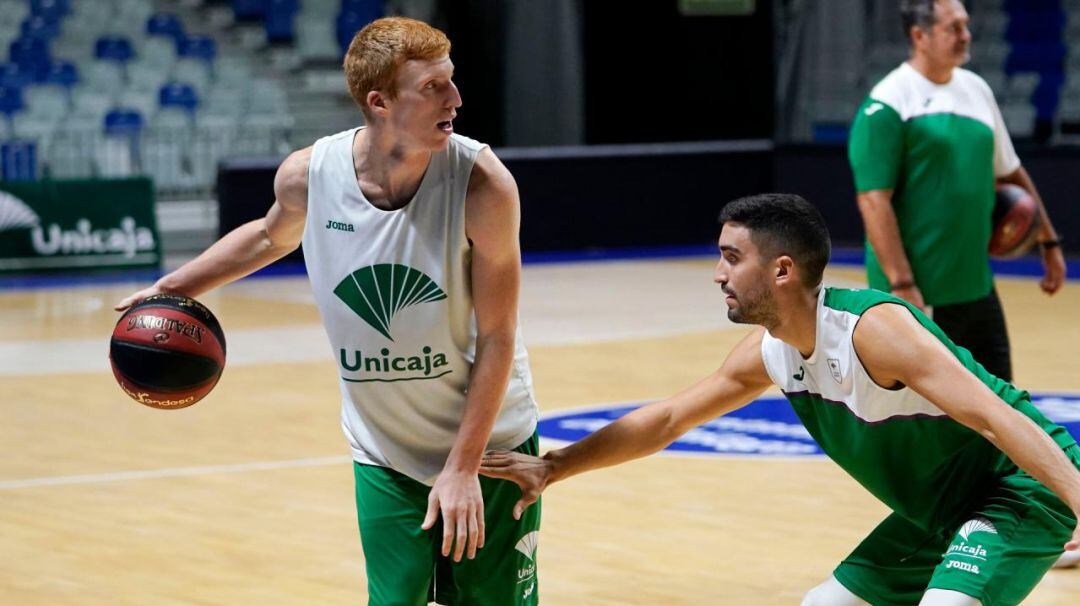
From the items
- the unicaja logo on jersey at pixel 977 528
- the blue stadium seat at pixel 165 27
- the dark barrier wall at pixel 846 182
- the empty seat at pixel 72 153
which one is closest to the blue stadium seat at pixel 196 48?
the blue stadium seat at pixel 165 27

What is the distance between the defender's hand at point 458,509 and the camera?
3.72m

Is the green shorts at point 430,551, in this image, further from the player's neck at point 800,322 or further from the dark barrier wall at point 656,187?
the dark barrier wall at point 656,187

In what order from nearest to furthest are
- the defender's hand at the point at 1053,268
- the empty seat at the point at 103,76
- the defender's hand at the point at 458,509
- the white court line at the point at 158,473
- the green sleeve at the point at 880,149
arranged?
the defender's hand at the point at 458,509 < the green sleeve at the point at 880,149 < the defender's hand at the point at 1053,268 < the white court line at the point at 158,473 < the empty seat at the point at 103,76

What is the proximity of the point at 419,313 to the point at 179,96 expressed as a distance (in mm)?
16050

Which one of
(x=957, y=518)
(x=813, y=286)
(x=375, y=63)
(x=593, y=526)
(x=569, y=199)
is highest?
(x=375, y=63)

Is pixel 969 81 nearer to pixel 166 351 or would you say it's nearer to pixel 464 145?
pixel 464 145

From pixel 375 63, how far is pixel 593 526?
3.27 meters

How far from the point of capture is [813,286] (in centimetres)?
394

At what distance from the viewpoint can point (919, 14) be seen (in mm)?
6367

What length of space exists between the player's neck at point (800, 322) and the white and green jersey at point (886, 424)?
1 centimetres

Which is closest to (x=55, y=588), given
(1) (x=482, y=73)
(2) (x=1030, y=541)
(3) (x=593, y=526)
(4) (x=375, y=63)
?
(3) (x=593, y=526)

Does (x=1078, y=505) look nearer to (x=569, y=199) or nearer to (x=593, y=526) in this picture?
(x=593, y=526)

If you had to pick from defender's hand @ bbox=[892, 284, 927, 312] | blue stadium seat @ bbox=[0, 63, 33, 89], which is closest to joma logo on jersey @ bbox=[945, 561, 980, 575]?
defender's hand @ bbox=[892, 284, 927, 312]

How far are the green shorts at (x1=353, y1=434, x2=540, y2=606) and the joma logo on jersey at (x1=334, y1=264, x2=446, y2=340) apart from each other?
1.21 feet
